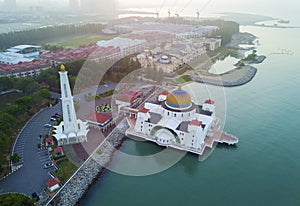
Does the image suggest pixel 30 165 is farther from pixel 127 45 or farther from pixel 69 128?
pixel 127 45

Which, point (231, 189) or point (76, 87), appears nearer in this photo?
point (231, 189)

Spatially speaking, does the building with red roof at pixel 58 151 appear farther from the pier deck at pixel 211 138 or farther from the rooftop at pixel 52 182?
the pier deck at pixel 211 138

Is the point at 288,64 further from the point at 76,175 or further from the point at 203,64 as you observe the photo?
the point at 76,175

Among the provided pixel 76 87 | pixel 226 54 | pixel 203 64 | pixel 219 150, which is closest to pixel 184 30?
pixel 226 54

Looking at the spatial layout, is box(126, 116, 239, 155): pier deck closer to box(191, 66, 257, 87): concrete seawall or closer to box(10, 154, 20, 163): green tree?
box(10, 154, 20, 163): green tree

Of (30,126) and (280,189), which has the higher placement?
(30,126)

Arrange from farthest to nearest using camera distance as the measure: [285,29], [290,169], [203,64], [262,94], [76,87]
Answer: [285,29] < [203,64] < [262,94] < [76,87] < [290,169]

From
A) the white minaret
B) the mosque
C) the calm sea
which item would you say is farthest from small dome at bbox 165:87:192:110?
the white minaret
